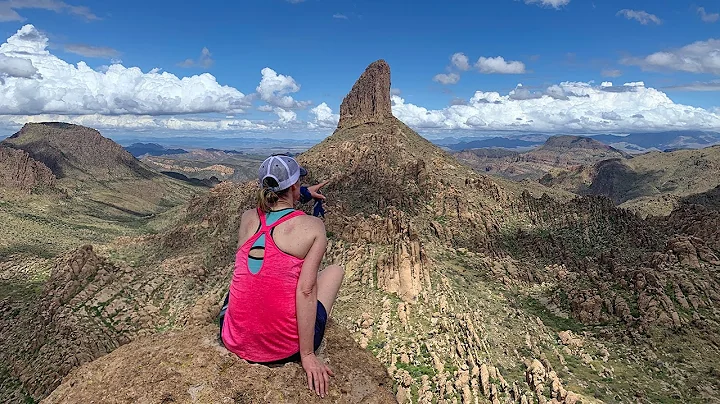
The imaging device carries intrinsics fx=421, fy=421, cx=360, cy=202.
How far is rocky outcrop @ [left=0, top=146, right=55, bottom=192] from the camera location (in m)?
155

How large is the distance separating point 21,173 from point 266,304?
7920 inches

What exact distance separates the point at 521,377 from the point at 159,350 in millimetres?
31820

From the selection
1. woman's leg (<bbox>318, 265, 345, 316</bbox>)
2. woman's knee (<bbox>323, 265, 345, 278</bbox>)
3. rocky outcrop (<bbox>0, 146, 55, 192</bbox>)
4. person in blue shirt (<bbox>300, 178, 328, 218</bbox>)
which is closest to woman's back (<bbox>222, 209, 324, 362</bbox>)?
person in blue shirt (<bbox>300, 178, 328, 218</bbox>)

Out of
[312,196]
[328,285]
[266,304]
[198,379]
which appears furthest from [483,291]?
[198,379]

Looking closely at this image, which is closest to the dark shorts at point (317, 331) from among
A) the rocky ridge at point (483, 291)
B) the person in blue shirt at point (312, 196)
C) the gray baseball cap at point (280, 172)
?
the person in blue shirt at point (312, 196)

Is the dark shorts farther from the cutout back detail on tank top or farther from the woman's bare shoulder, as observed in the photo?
the woman's bare shoulder

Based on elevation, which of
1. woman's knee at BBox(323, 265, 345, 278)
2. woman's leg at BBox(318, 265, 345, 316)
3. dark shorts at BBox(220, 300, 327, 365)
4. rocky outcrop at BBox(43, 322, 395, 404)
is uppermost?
woman's knee at BBox(323, 265, 345, 278)

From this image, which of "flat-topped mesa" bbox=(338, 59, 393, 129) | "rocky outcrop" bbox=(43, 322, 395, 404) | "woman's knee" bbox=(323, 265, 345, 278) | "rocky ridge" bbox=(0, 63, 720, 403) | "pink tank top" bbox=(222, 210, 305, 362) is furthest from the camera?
"flat-topped mesa" bbox=(338, 59, 393, 129)

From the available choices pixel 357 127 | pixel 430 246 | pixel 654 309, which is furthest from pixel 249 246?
pixel 357 127

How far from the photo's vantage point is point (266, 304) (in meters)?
7.16

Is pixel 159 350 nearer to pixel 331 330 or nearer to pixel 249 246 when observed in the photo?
pixel 249 246

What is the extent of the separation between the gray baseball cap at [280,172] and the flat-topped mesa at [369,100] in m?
116

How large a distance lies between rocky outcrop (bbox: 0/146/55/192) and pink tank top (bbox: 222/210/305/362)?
18788 cm

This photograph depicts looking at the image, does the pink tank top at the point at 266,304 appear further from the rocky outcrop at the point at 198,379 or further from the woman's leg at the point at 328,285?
the woman's leg at the point at 328,285
